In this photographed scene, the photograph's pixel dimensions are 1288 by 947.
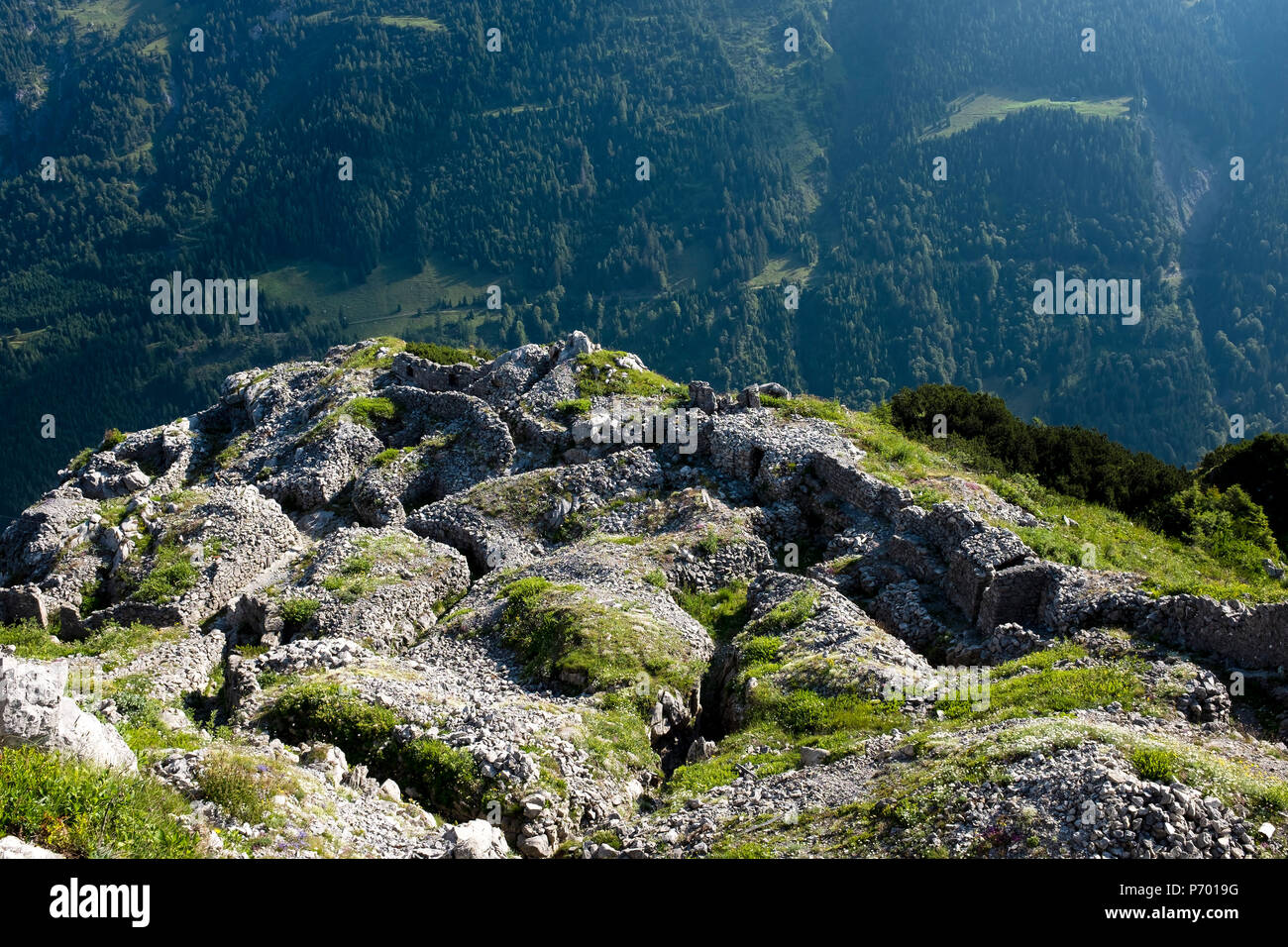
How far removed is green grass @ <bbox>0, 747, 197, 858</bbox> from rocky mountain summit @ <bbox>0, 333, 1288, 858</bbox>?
0.77 ft

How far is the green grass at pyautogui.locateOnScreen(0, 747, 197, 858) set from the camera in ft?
43.9

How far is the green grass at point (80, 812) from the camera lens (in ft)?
43.9

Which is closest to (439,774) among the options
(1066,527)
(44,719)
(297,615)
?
(44,719)

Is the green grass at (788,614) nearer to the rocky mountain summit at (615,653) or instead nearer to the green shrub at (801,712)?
the rocky mountain summit at (615,653)

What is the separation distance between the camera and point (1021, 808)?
16.9 meters

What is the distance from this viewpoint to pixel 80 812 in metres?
14.0

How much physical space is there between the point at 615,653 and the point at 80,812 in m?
15.8

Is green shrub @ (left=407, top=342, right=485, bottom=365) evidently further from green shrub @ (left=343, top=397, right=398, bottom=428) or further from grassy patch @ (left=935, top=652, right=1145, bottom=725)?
grassy patch @ (left=935, top=652, right=1145, bottom=725)

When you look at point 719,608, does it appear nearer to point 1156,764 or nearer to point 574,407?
point 1156,764

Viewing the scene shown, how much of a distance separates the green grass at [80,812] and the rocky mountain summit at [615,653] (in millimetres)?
235

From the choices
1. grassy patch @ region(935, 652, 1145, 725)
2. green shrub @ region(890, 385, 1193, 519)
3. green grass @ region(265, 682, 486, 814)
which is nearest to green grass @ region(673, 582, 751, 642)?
grassy patch @ region(935, 652, 1145, 725)

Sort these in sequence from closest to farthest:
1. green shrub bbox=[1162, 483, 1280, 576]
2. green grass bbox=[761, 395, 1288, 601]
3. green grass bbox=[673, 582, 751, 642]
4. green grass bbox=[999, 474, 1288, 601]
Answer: green grass bbox=[999, 474, 1288, 601]
green grass bbox=[761, 395, 1288, 601]
green grass bbox=[673, 582, 751, 642]
green shrub bbox=[1162, 483, 1280, 576]

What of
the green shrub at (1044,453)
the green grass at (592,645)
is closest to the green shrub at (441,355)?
the green shrub at (1044,453)

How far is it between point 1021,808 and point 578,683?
13079 mm
